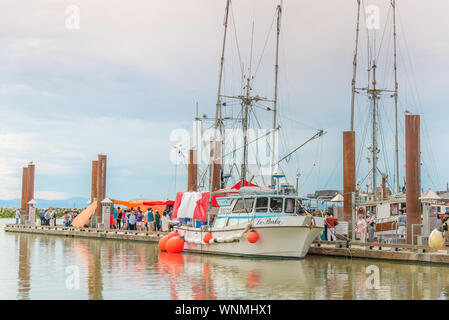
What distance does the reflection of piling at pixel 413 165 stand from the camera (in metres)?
23.2

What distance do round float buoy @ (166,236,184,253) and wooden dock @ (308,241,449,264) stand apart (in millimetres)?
6159

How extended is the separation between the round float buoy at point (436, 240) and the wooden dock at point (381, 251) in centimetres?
30

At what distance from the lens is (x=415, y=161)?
23188mm

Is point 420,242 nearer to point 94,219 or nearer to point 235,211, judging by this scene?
point 235,211

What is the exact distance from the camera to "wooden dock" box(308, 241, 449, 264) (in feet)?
70.7

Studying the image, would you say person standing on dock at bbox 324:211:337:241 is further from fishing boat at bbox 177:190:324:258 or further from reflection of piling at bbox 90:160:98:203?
reflection of piling at bbox 90:160:98:203

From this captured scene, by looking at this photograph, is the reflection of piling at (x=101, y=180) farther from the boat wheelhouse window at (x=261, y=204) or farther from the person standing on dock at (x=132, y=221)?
the boat wheelhouse window at (x=261, y=204)

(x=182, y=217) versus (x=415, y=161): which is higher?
(x=415, y=161)

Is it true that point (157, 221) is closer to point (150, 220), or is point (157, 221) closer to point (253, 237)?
point (150, 220)

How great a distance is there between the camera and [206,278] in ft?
61.5

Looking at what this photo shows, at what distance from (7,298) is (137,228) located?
24965 mm

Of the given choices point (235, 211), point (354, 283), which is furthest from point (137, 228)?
point (354, 283)

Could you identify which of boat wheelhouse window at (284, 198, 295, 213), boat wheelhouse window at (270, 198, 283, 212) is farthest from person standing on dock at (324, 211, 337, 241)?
boat wheelhouse window at (270, 198, 283, 212)
